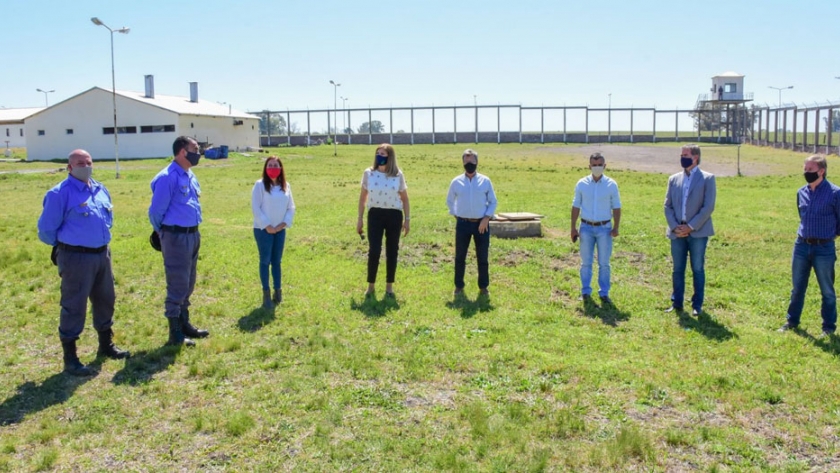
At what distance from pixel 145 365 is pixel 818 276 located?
21.7 feet

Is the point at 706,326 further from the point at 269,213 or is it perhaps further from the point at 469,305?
the point at 269,213

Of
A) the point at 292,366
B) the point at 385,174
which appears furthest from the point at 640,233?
the point at 292,366

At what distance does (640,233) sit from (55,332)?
10.1 metres

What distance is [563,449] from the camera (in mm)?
4547

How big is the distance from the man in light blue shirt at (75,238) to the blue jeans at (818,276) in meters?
6.77

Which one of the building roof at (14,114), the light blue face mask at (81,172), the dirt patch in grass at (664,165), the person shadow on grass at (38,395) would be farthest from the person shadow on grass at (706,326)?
the building roof at (14,114)

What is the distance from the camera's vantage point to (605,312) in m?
8.01

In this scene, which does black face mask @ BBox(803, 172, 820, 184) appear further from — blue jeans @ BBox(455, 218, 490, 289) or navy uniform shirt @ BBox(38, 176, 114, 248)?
navy uniform shirt @ BBox(38, 176, 114, 248)

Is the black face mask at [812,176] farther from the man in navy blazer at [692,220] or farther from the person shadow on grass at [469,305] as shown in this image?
the person shadow on grass at [469,305]

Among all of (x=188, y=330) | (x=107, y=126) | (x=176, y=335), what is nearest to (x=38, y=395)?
(x=176, y=335)

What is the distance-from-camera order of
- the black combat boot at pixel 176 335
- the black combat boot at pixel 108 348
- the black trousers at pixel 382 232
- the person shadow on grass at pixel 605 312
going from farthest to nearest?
the black trousers at pixel 382 232
the person shadow on grass at pixel 605 312
the black combat boot at pixel 176 335
the black combat boot at pixel 108 348

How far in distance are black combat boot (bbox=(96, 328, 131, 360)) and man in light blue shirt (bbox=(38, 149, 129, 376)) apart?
0.30 m

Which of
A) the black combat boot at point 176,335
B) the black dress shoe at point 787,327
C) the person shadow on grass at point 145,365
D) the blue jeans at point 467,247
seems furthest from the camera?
the blue jeans at point 467,247

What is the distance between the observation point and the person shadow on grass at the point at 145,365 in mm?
5914
